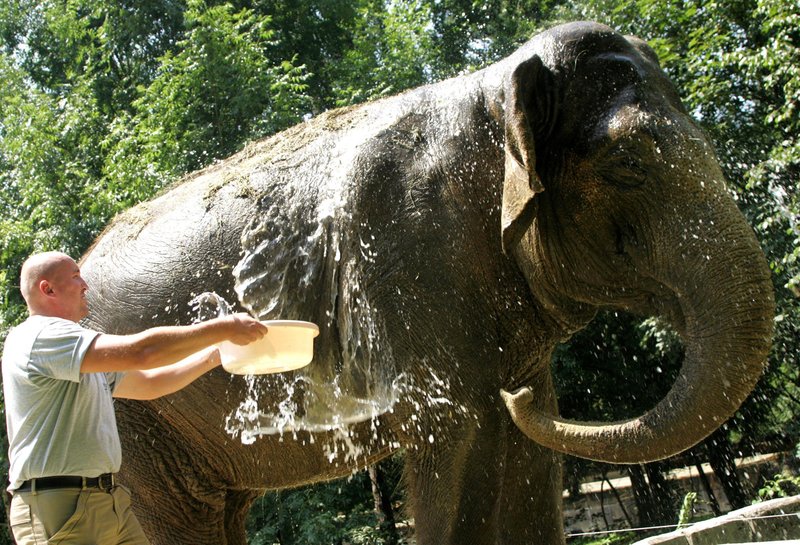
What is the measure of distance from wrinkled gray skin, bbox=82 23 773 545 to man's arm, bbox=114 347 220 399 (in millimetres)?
552

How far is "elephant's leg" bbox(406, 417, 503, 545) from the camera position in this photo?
351 centimetres

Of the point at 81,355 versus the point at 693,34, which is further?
the point at 693,34

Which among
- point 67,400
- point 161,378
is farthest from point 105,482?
point 161,378

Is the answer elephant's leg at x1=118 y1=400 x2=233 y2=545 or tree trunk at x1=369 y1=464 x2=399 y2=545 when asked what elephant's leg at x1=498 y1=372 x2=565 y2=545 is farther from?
tree trunk at x1=369 y1=464 x2=399 y2=545

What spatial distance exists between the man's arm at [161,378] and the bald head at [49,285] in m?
0.48

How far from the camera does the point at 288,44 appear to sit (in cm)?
1516

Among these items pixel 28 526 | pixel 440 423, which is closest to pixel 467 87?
pixel 440 423

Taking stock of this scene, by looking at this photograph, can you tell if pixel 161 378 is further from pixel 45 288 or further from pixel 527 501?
pixel 527 501

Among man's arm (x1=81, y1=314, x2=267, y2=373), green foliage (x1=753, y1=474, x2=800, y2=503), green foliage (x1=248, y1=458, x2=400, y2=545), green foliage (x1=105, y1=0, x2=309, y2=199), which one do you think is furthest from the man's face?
green foliage (x1=105, y1=0, x2=309, y2=199)

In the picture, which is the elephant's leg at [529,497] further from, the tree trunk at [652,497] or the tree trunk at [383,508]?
the tree trunk at [652,497]

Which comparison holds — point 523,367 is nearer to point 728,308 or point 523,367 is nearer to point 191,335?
point 728,308

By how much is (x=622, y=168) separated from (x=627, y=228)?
0.78ft

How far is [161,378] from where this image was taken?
137 inches

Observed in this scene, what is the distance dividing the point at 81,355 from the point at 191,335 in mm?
374
